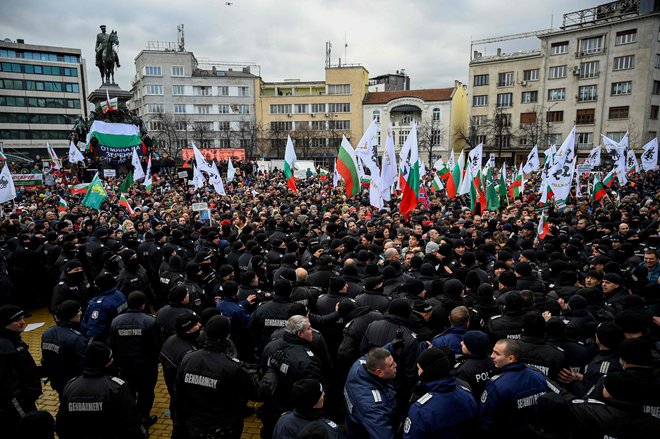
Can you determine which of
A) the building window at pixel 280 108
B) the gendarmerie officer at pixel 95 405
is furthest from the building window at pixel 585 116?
the gendarmerie officer at pixel 95 405

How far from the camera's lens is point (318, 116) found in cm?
6869

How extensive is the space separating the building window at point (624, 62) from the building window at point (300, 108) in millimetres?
42768

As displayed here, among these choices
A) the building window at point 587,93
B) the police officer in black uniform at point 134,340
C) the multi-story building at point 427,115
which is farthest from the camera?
the multi-story building at point 427,115

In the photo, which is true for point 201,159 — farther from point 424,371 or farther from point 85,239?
point 424,371

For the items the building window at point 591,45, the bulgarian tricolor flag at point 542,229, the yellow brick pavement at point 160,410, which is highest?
the building window at point 591,45

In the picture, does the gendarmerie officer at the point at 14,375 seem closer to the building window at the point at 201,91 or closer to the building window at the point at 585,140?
the building window at the point at 585,140

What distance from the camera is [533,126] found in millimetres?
56531

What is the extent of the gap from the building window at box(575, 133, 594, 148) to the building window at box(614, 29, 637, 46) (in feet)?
36.1

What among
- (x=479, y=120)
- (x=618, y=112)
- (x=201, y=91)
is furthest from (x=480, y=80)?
(x=201, y=91)

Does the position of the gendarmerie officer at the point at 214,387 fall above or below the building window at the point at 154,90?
below

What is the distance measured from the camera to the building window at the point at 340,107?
67.6m

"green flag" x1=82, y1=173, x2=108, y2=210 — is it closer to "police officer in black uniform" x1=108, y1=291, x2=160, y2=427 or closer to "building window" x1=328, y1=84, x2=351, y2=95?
"police officer in black uniform" x1=108, y1=291, x2=160, y2=427

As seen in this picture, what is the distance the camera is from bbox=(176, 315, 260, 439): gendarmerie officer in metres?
3.91

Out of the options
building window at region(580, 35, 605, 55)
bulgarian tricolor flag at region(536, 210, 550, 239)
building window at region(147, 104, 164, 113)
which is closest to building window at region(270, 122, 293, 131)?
building window at region(147, 104, 164, 113)
